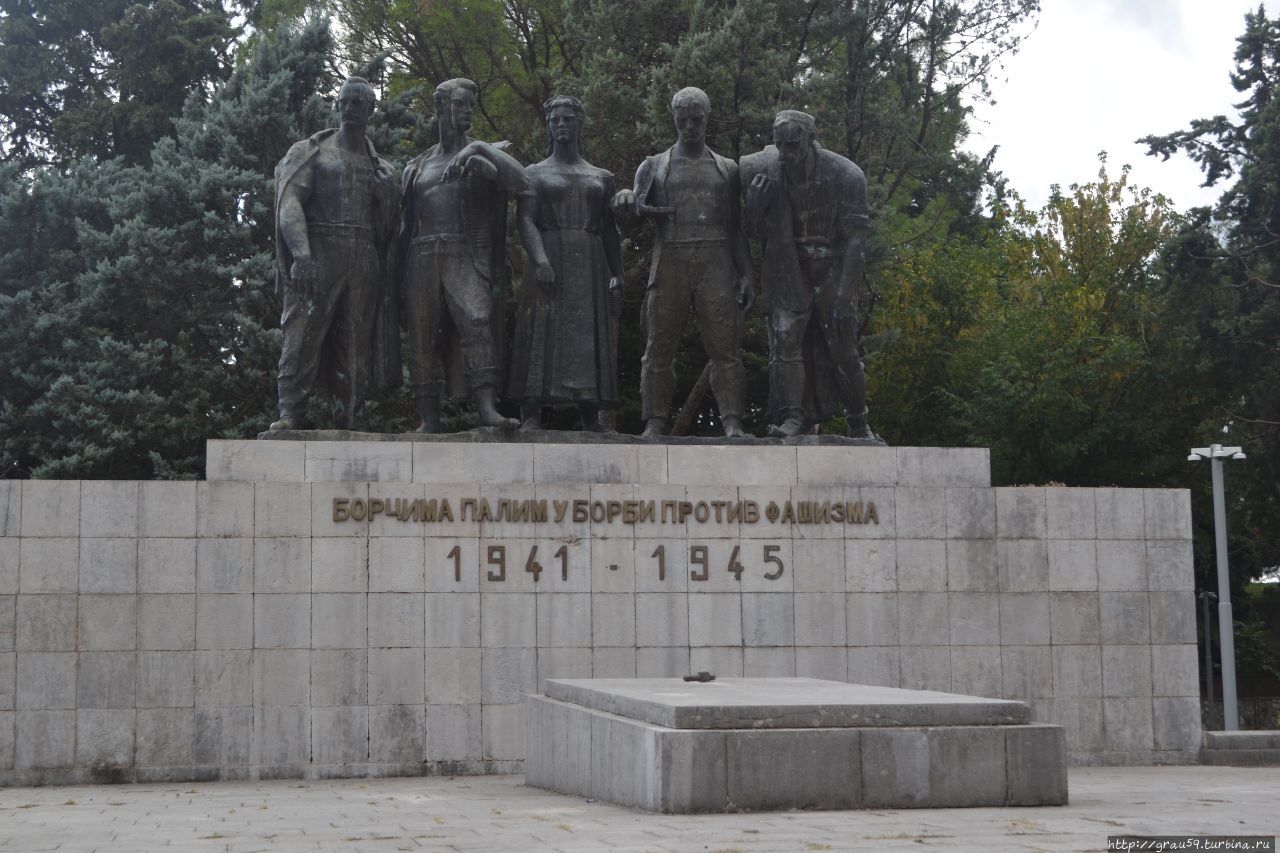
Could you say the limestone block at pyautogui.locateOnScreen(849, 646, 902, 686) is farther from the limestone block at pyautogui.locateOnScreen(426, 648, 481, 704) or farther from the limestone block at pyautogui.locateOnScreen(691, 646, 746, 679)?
the limestone block at pyautogui.locateOnScreen(426, 648, 481, 704)

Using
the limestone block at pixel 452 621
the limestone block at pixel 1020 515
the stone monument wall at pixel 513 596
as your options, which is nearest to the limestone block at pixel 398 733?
the stone monument wall at pixel 513 596

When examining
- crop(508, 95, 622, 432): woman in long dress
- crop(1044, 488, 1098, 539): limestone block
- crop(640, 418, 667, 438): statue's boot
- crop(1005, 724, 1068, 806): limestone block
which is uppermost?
crop(508, 95, 622, 432): woman in long dress

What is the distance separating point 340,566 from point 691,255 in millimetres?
4409

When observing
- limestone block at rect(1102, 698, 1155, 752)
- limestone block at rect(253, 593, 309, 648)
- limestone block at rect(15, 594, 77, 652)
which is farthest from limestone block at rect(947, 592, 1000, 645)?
limestone block at rect(15, 594, 77, 652)

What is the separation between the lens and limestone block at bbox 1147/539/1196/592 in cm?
1552

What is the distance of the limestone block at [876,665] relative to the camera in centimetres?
1486

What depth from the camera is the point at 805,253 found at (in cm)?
1584

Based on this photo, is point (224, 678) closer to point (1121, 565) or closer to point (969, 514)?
point (969, 514)

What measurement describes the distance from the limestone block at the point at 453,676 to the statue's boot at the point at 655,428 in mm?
2701

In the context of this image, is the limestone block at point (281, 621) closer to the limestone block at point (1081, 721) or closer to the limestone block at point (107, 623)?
the limestone block at point (107, 623)

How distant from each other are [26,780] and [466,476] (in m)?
4.37

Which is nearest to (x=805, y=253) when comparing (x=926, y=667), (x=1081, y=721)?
(x=926, y=667)

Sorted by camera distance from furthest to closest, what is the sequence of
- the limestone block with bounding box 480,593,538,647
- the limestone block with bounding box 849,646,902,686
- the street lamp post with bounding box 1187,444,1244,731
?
the street lamp post with bounding box 1187,444,1244,731
the limestone block with bounding box 849,646,902,686
the limestone block with bounding box 480,593,538,647

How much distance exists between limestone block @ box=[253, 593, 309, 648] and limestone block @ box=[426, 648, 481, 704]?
107 cm
